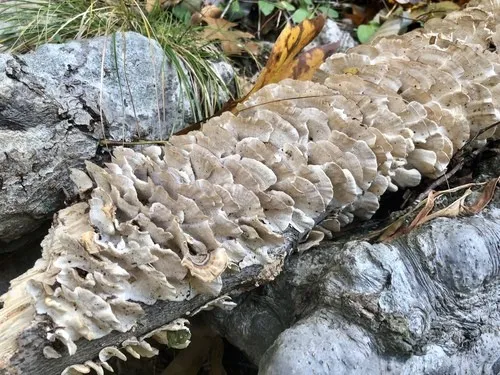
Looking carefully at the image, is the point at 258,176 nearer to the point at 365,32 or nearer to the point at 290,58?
the point at 290,58

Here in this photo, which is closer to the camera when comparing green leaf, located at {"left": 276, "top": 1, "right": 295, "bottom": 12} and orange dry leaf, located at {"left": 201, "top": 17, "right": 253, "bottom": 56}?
orange dry leaf, located at {"left": 201, "top": 17, "right": 253, "bottom": 56}

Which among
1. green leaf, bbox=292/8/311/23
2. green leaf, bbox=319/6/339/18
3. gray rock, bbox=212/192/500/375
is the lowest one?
gray rock, bbox=212/192/500/375

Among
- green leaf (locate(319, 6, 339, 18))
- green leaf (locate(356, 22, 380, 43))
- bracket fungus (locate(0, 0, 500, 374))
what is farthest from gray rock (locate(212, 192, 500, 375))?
green leaf (locate(319, 6, 339, 18))

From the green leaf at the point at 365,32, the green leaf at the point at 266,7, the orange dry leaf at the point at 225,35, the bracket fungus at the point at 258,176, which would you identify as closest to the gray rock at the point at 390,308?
the bracket fungus at the point at 258,176

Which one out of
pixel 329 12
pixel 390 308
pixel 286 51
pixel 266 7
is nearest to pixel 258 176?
pixel 390 308

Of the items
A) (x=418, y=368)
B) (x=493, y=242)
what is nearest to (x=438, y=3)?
(x=493, y=242)

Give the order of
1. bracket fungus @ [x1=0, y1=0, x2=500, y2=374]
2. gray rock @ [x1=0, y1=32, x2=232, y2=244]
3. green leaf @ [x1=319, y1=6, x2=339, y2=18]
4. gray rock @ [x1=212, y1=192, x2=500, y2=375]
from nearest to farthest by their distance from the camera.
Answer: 1. bracket fungus @ [x1=0, y1=0, x2=500, y2=374]
2. gray rock @ [x1=212, y1=192, x2=500, y2=375]
3. gray rock @ [x1=0, y1=32, x2=232, y2=244]
4. green leaf @ [x1=319, y1=6, x2=339, y2=18]

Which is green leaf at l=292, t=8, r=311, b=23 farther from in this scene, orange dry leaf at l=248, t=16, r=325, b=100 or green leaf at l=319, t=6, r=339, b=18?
orange dry leaf at l=248, t=16, r=325, b=100

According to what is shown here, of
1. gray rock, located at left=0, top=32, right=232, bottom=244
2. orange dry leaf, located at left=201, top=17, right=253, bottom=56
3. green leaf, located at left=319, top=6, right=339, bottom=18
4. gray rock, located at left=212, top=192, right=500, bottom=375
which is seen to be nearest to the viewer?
gray rock, located at left=212, top=192, right=500, bottom=375
